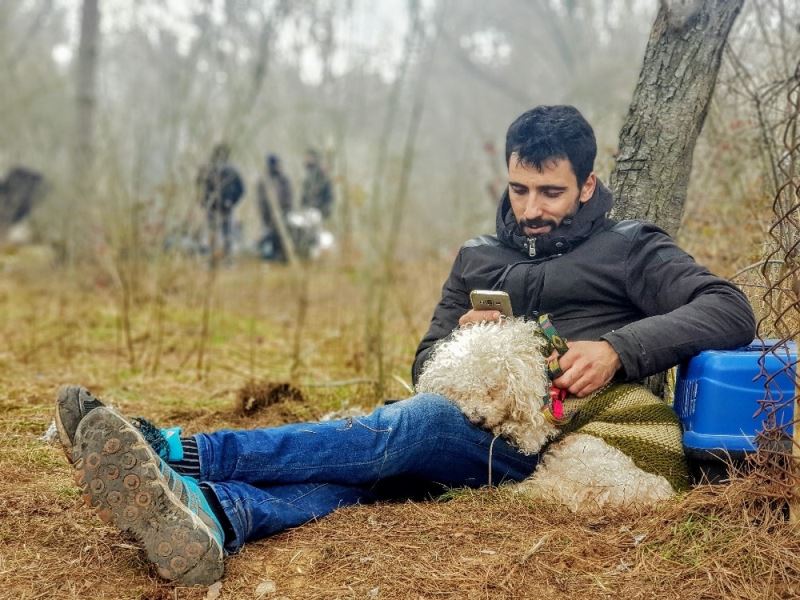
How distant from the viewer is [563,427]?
110 inches

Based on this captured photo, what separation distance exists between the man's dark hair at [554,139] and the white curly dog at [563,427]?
66 cm

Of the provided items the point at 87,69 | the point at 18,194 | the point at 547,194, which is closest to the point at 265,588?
the point at 547,194

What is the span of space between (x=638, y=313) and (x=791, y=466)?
840mm

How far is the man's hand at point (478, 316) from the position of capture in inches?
113

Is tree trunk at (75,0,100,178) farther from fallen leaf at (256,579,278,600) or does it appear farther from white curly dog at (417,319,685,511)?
fallen leaf at (256,579,278,600)

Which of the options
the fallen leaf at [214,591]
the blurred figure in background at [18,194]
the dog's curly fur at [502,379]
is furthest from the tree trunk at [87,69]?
the fallen leaf at [214,591]

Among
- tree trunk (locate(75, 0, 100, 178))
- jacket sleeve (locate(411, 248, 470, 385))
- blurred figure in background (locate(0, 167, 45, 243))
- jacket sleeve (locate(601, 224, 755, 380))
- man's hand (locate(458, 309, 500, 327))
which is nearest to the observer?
jacket sleeve (locate(601, 224, 755, 380))

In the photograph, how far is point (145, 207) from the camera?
6578mm

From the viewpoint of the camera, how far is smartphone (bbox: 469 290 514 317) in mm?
2844

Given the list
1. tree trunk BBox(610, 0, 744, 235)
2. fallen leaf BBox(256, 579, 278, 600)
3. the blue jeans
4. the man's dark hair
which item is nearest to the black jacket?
the man's dark hair

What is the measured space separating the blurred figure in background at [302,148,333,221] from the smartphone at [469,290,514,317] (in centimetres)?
506

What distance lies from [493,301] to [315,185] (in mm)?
7446

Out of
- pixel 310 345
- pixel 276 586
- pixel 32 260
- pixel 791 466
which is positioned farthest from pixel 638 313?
pixel 32 260

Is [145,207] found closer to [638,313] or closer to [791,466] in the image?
[638,313]
